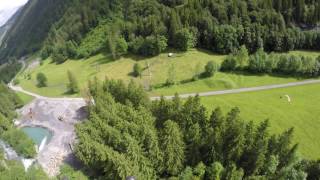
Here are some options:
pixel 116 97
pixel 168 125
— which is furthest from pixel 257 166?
pixel 116 97

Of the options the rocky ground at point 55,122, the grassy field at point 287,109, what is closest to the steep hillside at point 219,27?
the grassy field at point 287,109

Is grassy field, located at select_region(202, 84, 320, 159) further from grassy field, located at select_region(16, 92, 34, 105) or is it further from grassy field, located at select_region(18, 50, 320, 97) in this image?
→ grassy field, located at select_region(16, 92, 34, 105)

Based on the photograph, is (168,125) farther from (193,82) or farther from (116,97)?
(193,82)

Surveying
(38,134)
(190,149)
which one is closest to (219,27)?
(190,149)

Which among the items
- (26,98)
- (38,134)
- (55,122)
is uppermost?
(55,122)

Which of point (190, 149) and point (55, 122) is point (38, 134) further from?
point (190, 149)

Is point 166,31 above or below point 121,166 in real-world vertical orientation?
above
